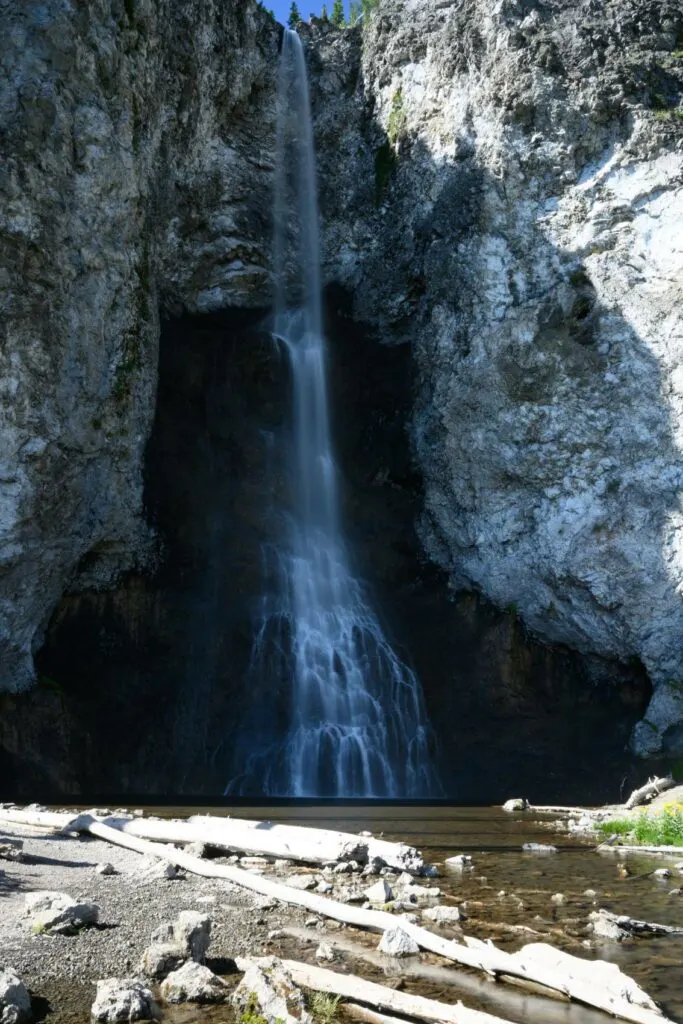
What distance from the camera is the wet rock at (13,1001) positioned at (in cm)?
545

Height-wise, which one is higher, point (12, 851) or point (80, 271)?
point (80, 271)

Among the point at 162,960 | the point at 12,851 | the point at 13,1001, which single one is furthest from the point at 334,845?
the point at 13,1001

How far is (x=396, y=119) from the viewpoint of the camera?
37.1 m

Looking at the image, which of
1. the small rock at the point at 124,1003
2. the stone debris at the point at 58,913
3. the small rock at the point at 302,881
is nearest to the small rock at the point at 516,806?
the small rock at the point at 302,881

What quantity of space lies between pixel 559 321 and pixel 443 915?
23.4 metres

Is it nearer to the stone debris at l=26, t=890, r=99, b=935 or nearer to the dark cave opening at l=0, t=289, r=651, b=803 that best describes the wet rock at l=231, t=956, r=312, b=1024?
the stone debris at l=26, t=890, r=99, b=935

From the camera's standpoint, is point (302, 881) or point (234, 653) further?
point (234, 653)

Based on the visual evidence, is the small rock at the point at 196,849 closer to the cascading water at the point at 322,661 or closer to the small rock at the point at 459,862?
the small rock at the point at 459,862

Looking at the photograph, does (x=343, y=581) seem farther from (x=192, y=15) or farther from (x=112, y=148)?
(x=192, y=15)

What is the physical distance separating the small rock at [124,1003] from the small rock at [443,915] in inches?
132

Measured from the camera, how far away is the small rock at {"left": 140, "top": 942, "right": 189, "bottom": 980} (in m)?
6.56

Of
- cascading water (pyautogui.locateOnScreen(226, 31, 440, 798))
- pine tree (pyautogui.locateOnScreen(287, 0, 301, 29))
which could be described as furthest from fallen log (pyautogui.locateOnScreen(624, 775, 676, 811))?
pine tree (pyautogui.locateOnScreen(287, 0, 301, 29))

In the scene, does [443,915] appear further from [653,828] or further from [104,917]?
[653,828]

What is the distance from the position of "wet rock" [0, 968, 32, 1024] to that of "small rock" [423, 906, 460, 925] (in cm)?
403
